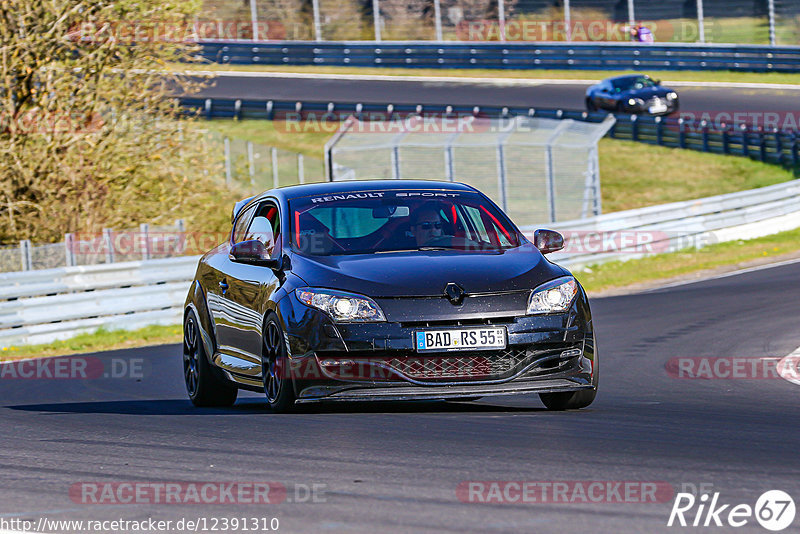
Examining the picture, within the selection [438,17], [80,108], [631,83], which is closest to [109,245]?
[80,108]

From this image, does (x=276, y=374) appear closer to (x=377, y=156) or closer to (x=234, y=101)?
(x=377, y=156)

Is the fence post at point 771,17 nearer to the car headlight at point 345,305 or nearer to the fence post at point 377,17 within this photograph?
the fence post at point 377,17

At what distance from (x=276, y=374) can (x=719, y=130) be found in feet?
105

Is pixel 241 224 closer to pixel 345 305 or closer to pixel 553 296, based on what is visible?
pixel 345 305

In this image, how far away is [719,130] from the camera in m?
38.6

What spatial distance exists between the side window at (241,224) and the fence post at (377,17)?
141ft

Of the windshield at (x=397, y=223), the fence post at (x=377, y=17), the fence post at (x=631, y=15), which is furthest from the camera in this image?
the fence post at (x=377, y=17)

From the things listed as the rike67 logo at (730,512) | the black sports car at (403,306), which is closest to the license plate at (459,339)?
the black sports car at (403,306)

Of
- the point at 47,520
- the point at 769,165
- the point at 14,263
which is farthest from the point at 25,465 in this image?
the point at 769,165

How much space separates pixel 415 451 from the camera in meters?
6.86

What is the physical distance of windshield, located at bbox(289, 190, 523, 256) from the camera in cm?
892

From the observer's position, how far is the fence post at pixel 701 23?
160 ft

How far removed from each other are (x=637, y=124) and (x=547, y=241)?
1286 inches

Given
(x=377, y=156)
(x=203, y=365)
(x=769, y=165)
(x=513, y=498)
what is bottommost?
(x=769, y=165)
